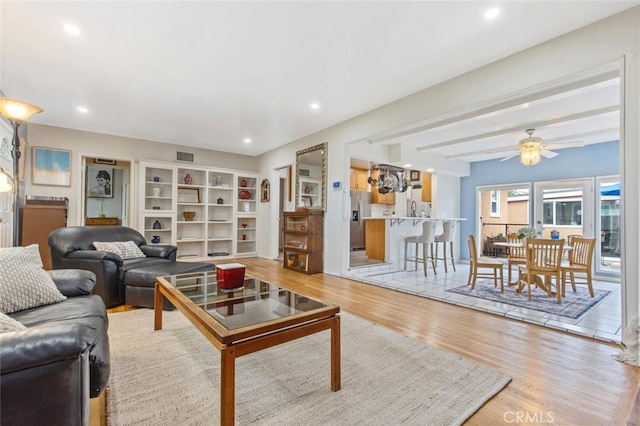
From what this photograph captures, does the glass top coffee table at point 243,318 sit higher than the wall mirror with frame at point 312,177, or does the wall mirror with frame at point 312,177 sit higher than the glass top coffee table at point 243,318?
the wall mirror with frame at point 312,177

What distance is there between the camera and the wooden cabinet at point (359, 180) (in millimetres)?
7867

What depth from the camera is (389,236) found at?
232 inches

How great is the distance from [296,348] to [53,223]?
512 cm

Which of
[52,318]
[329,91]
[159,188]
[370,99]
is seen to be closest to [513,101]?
[370,99]

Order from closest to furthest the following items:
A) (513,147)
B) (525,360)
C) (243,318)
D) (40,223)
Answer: (243,318)
(525,360)
(40,223)
(513,147)

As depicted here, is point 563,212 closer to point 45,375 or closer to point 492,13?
point 492,13

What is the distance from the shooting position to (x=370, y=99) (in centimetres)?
402

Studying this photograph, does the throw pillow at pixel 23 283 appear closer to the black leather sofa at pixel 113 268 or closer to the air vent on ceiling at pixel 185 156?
the black leather sofa at pixel 113 268

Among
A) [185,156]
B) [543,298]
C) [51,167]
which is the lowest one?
[543,298]

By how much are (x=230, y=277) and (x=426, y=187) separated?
19.9 feet

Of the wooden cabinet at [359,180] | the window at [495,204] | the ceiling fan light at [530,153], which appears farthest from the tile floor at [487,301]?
the wooden cabinet at [359,180]

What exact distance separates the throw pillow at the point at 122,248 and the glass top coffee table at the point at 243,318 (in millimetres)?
1700

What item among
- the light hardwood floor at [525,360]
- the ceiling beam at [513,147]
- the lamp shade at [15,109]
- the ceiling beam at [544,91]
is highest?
the ceiling beam at [513,147]

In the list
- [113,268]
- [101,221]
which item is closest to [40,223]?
[101,221]
